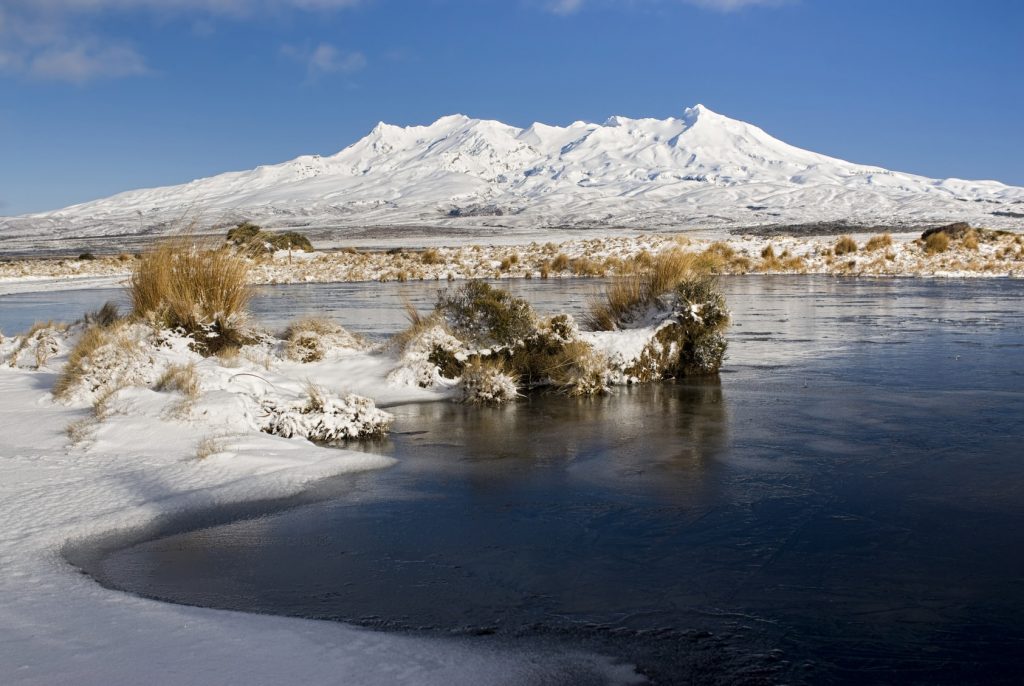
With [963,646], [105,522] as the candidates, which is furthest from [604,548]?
[105,522]

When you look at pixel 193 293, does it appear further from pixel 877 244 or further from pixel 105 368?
pixel 877 244

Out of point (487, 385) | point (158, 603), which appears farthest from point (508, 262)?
point (158, 603)

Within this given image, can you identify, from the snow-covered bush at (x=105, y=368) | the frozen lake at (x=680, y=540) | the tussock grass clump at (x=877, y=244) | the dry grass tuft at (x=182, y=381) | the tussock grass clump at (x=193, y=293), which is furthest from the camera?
the tussock grass clump at (x=877, y=244)

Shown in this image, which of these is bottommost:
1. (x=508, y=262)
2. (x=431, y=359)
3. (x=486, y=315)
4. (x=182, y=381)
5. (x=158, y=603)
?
(x=158, y=603)

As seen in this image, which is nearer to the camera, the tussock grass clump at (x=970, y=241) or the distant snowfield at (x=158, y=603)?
the distant snowfield at (x=158, y=603)

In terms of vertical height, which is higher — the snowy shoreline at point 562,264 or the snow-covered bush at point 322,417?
the snowy shoreline at point 562,264

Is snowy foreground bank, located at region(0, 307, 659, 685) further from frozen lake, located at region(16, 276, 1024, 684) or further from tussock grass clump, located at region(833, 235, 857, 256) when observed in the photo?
tussock grass clump, located at region(833, 235, 857, 256)

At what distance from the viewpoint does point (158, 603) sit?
4.28 meters

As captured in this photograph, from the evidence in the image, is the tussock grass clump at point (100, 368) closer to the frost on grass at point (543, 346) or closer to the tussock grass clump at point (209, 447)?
the tussock grass clump at point (209, 447)

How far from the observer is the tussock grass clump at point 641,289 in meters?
12.7

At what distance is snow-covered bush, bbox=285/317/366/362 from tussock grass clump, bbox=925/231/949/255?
28516 millimetres

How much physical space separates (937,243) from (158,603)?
35897 millimetres

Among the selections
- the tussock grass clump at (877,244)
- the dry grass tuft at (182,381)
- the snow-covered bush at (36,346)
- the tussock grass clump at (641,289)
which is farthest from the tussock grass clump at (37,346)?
the tussock grass clump at (877,244)

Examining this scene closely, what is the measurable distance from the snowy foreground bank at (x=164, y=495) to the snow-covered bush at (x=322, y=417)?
1.7 inches
